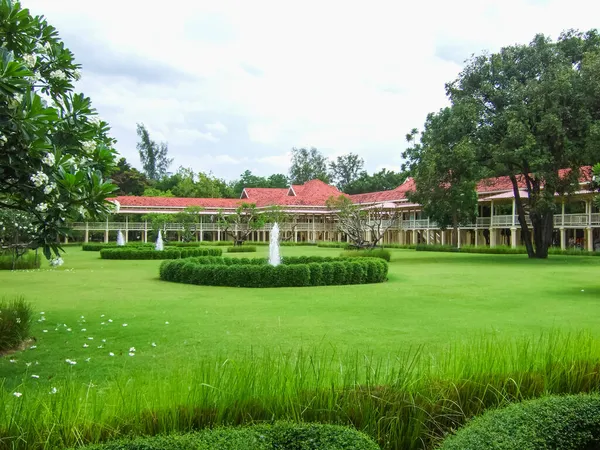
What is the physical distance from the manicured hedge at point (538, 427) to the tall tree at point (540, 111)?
58.6 feet

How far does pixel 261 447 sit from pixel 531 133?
21078 mm

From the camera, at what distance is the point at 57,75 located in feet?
18.3

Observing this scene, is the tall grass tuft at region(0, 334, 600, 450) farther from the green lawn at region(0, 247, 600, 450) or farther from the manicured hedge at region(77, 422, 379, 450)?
the manicured hedge at region(77, 422, 379, 450)

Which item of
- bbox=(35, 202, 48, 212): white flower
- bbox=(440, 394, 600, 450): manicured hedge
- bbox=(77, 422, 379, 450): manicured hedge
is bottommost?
bbox=(440, 394, 600, 450): manicured hedge

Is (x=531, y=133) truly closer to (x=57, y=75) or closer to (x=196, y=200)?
(x=57, y=75)

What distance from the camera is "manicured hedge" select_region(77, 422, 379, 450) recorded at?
8.90 feet

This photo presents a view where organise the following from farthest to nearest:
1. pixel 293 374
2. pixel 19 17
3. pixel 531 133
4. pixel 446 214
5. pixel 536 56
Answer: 1. pixel 446 214
2. pixel 536 56
3. pixel 531 133
4. pixel 19 17
5. pixel 293 374

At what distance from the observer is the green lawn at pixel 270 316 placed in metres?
6.00

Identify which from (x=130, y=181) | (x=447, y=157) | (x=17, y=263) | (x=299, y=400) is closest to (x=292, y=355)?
(x=299, y=400)

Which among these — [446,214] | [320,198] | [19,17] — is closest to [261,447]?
[19,17]

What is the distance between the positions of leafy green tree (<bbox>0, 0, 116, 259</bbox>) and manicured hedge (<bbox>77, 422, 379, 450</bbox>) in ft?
7.82

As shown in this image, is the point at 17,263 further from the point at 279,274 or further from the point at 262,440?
the point at 262,440

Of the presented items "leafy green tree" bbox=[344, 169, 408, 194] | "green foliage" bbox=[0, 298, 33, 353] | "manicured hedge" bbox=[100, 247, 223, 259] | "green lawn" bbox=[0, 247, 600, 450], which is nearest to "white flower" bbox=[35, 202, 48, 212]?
"green lawn" bbox=[0, 247, 600, 450]

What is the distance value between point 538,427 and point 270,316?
549cm
